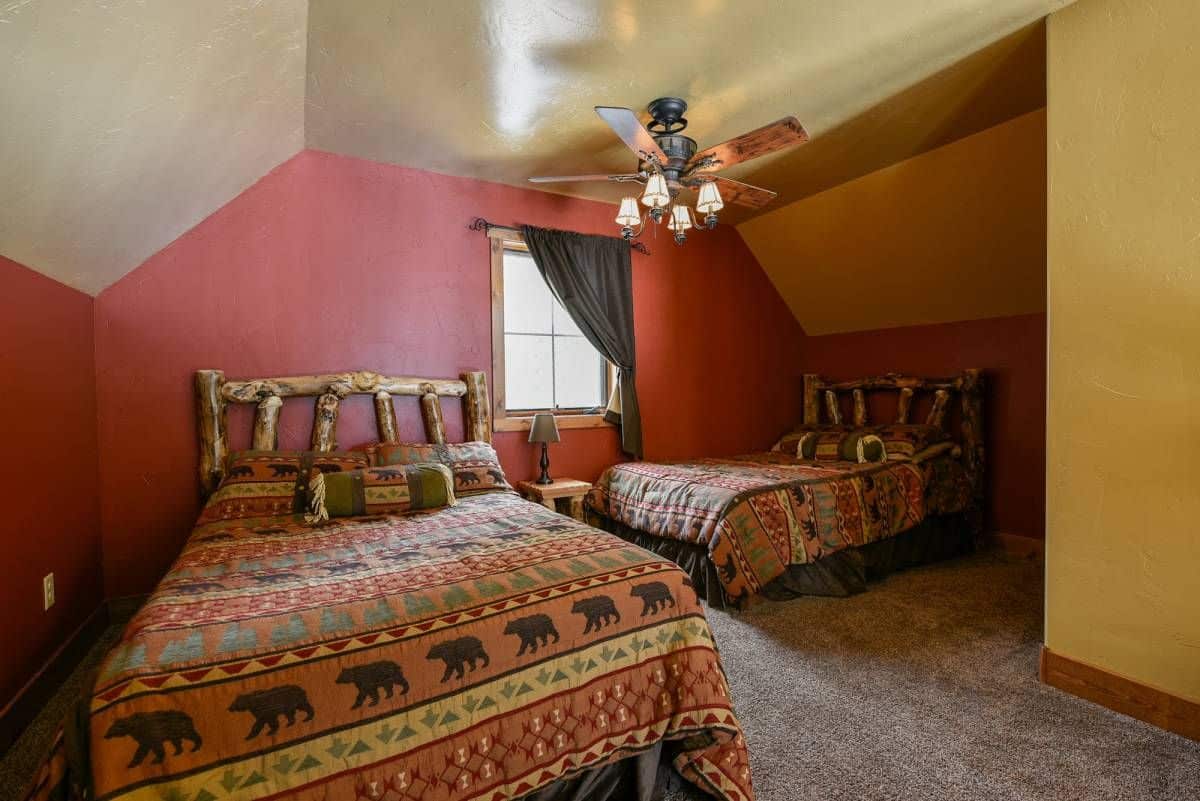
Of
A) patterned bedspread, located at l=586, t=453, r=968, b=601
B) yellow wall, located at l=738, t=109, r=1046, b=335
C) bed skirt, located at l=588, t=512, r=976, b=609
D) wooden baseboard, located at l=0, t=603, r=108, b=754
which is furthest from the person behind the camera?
yellow wall, located at l=738, t=109, r=1046, b=335

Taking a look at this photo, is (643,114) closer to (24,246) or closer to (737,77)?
(737,77)

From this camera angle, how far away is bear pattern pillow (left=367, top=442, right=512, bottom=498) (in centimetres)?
287

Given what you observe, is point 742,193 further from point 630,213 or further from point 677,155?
point 630,213

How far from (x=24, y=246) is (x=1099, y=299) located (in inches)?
144

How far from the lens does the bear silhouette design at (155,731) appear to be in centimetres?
103

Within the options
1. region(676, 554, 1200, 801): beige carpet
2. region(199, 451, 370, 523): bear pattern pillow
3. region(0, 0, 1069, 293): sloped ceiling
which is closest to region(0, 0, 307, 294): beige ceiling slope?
region(0, 0, 1069, 293): sloped ceiling

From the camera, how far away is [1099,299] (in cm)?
200

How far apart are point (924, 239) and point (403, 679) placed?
4.05 metres

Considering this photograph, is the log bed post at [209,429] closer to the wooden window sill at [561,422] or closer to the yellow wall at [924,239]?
the wooden window sill at [561,422]

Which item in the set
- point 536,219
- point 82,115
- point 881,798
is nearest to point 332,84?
point 82,115

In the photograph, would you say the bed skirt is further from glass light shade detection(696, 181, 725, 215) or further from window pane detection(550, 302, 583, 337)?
glass light shade detection(696, 181, 725, 215)

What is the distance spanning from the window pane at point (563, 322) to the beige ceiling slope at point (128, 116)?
6.09 ft

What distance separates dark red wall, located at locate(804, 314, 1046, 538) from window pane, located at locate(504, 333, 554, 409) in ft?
9.23

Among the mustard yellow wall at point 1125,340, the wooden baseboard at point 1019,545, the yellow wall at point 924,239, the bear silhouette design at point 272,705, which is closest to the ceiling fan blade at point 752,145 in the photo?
the mustard yellow wall at point 1125,340
